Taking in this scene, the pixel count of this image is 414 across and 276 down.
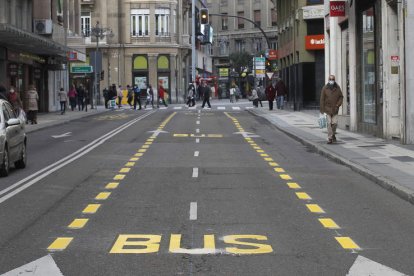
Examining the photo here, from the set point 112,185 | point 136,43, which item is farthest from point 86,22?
point 112,185

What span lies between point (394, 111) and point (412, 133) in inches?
67.6

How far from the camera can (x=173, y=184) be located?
1423 centimetres

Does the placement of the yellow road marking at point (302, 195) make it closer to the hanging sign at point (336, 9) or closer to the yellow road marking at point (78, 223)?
the yellow road marking at point (78, 223)

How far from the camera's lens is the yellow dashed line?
8.37 m

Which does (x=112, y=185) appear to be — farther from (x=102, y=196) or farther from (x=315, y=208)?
(x=315, y=208)

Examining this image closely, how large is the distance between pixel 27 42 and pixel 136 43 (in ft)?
132

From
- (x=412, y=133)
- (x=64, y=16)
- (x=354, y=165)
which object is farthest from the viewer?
(x=64, y=16)

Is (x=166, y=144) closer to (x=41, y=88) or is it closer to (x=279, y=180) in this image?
(x=279, y=180)

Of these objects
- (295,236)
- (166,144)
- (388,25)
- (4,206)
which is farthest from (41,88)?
(295,236)

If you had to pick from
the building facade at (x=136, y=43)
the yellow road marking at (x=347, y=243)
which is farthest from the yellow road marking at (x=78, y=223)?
the building facade at (x=136, y=43)

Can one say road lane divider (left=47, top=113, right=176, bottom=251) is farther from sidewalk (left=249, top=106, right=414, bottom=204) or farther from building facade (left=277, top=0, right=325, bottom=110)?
building facade (left=277, top=0, right=325, bottom=110)

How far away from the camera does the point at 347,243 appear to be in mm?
8617

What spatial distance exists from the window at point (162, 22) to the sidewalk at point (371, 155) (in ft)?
167

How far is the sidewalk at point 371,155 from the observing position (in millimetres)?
13539
